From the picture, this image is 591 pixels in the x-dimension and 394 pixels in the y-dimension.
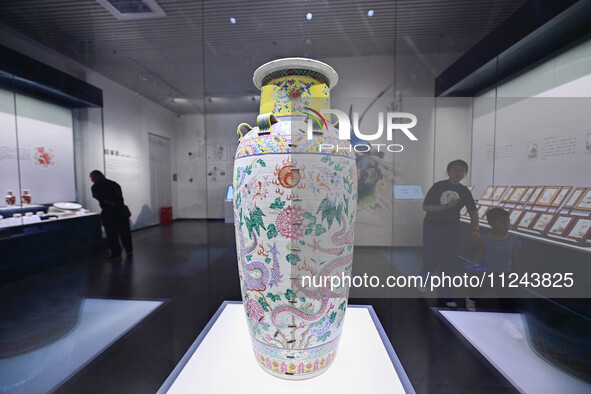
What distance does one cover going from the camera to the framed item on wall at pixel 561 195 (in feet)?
4.04

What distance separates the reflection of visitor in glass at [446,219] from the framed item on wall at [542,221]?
27cm

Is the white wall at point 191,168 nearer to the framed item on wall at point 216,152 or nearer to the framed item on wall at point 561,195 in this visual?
the framed item on wall at point 216,152

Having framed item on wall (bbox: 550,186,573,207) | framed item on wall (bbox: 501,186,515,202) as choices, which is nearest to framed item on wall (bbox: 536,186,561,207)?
framed item on wall (bbox: 550,186,573,207)

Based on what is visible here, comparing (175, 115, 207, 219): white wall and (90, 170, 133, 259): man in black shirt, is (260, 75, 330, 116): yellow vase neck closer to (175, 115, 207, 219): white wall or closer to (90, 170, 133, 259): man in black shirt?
(175, 115, 207, 219): white wall

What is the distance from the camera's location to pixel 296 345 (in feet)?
3.35

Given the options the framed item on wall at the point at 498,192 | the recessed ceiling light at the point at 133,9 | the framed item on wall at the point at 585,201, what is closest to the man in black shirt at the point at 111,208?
the recessed ceiling light at the point at 133,9

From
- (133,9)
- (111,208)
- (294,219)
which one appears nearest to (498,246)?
(294,219)

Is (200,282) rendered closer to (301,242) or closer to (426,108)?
(301,242)

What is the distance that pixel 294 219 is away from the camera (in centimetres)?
93

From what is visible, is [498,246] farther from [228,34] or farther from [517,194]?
[228,34]

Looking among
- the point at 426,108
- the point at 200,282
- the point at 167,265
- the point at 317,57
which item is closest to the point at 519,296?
the point at 426,108

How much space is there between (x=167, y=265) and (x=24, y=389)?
1069 mm

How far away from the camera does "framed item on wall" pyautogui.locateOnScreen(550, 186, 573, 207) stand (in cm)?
123

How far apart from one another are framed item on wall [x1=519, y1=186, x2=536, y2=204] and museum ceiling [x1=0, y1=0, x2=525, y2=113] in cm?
97
